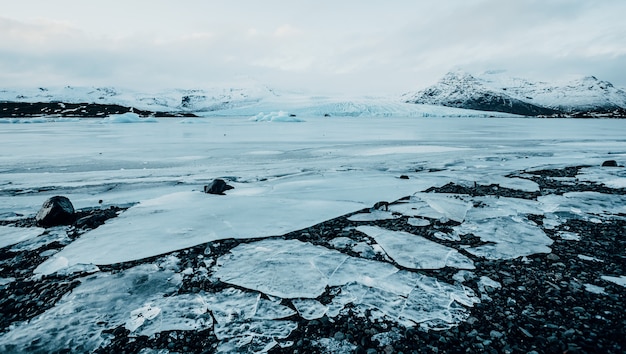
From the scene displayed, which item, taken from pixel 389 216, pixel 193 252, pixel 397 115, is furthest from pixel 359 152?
pixel 397 115

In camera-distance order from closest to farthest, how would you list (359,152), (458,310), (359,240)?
(458,310) < (359,240) < (359,152)

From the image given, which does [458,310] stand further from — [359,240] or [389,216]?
[389,216]

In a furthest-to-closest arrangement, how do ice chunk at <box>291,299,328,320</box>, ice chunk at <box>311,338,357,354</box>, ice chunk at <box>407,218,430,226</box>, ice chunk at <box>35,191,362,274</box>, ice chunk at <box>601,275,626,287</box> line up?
ice chunk at <box>407,218,430,226</box>
ice chunk at <box>35,191,362,274</box>
ice chunk at <box>601,275,626,287</box>
ice chunk at <box>291,299,328,320</box>
ice chunk at <box>311,338,357,354</box>

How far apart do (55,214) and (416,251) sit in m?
4.03

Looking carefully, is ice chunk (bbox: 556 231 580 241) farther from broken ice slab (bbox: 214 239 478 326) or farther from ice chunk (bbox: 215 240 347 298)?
ice chunk (bbox: 215 240 347 298)

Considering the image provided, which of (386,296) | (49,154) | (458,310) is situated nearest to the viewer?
(458,310)

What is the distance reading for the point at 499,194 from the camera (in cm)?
537

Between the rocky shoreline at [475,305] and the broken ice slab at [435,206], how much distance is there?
66cm

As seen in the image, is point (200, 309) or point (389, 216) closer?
point (200, 309)

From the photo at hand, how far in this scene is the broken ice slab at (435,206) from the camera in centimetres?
431

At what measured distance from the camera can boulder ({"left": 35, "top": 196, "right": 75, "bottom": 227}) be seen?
3768 millimetres

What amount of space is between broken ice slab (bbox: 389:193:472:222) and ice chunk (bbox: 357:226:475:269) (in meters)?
0.86

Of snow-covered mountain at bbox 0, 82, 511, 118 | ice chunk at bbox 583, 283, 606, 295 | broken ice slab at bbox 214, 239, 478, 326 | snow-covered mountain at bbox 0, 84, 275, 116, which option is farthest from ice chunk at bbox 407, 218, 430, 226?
snow-covered mountain at bbox 0, 84, 275, 116

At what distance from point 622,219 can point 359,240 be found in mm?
3343
